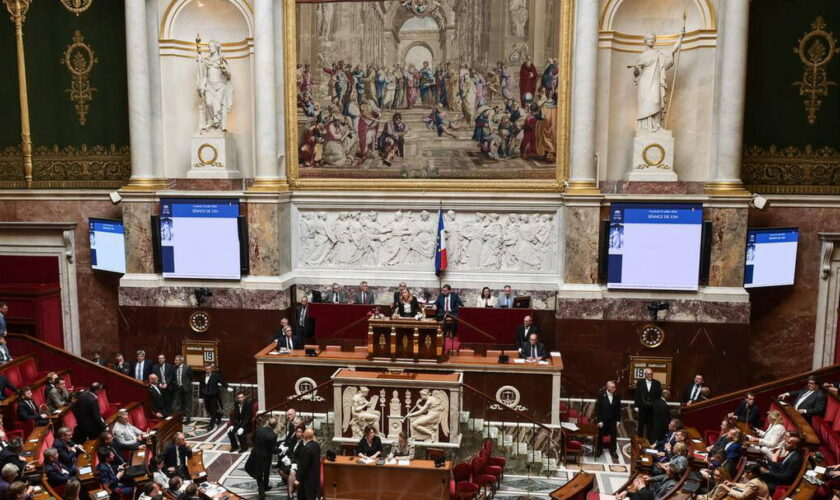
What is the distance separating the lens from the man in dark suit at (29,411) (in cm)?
1246

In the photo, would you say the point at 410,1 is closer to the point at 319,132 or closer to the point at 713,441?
the point at 319,132

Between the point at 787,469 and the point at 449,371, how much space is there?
618cm

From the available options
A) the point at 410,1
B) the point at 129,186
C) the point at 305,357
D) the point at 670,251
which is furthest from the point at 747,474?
the point at 129,186

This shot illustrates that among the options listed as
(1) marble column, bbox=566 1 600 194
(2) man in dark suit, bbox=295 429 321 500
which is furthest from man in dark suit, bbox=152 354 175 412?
(1) marble column, bbox=566 1 600 194

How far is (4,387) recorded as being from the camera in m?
13.3

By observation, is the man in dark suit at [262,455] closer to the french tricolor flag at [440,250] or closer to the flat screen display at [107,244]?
the french tricolor flag at [440,250]

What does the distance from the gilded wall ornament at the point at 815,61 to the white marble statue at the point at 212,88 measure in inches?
509

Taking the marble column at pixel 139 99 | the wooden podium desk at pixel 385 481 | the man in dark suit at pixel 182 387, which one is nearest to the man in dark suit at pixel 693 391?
the wooden podium desk at pixel 385 481

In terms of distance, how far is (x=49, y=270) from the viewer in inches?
725

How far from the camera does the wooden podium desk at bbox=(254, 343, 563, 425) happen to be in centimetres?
1412

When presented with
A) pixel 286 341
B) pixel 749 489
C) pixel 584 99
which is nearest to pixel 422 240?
pixel 286 341

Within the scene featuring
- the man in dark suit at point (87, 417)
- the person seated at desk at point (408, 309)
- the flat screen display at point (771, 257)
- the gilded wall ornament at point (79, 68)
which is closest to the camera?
the man in dark suit at point (87, 417)

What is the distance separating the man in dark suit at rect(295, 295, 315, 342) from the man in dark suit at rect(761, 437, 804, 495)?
31.0 feet

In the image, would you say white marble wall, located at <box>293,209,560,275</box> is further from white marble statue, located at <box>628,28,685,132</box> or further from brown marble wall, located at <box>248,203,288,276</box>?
white marble statue, located at <box>628,28,685,132</box>
